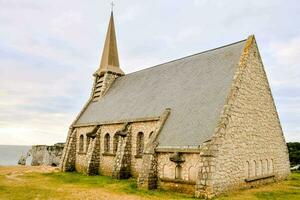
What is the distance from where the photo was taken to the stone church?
1612cm

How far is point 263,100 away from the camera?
20734 millimetres

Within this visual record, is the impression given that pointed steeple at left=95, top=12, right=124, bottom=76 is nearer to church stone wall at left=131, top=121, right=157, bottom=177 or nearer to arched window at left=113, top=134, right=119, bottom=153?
arched window at left=113, top=134, right=119, bottom=153

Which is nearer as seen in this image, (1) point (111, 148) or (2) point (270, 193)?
(2) point (270, 193)

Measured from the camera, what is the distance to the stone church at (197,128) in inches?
635

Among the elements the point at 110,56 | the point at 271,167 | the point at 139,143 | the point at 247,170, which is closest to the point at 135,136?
the point at 139,143

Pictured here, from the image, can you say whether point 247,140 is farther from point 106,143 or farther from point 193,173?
point 106,143

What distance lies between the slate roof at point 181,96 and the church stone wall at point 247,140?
74 cm

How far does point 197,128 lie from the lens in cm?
1716

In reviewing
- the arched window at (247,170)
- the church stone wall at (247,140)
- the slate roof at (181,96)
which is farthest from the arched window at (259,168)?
the slate roof at (181,96)

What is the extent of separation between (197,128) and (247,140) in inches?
134

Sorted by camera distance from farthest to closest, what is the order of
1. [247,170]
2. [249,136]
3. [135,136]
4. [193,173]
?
[135,136]
[249,136]
[247,170]
[193,173]

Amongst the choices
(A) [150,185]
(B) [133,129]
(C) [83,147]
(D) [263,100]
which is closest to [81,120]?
(C) [83,147]

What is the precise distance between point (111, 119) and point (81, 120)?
21.0 ft

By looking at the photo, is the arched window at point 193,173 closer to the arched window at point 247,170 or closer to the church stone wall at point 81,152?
the arched window at point 247,170
